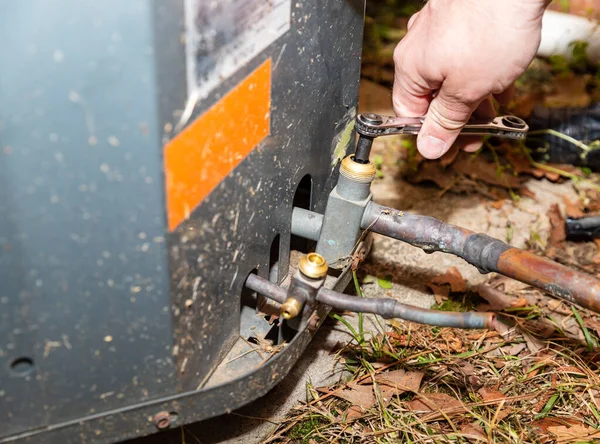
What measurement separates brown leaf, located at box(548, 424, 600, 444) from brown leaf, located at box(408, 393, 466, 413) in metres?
0.21

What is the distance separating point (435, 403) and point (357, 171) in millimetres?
588

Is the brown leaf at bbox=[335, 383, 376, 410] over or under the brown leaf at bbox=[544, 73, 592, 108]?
under

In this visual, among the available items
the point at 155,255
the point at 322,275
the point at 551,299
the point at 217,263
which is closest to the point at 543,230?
the point at 551,299

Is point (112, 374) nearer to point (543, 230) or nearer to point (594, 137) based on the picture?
Result: point (543, 230)

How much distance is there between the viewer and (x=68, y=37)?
0.88 m

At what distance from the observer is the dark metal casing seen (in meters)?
0.90

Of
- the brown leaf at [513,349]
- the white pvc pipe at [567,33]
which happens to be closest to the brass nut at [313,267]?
the brown leaf at [513,349]

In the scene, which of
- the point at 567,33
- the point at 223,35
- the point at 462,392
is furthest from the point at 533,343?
the point at 567,33

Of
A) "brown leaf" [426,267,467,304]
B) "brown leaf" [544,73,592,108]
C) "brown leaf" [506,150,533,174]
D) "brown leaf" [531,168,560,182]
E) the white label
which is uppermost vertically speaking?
the white label

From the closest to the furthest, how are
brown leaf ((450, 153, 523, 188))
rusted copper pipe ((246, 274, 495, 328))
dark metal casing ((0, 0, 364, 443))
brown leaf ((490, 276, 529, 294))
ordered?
dark metal casing ((0, 0, 364, 443)), rusted copper pipe ((246, 274, 495, 328)), brown leaf ((490, 276, 529, 294)), brown leaf ((450, 153, 523, 188))

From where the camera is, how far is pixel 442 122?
4.83 ft

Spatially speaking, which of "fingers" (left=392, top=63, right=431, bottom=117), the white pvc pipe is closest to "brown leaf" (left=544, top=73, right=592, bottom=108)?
the white pvc pipe

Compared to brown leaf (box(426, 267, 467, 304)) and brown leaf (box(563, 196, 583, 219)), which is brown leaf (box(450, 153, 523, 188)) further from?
brown leaf (box(426, 267, 467, 304))

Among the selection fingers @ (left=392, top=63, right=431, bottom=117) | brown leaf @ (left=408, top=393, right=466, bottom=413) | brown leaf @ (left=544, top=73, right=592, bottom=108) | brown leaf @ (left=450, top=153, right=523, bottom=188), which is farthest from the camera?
brown leaf @ (left=544, top=73, right=592, bottom=108)
